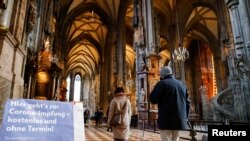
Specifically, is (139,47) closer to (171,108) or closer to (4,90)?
(4,90)

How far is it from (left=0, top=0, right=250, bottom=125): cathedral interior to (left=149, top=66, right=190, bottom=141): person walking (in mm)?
2737

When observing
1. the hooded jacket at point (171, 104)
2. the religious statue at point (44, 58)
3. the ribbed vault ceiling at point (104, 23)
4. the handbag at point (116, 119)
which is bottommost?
the handbag at point (116, 119)

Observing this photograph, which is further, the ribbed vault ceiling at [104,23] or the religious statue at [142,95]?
the ribbed vault ceiling at [104,23]

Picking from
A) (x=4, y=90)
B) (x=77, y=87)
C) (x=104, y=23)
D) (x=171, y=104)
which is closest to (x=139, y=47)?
(x=4, y=90)

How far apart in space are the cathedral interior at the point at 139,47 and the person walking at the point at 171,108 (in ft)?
8.98

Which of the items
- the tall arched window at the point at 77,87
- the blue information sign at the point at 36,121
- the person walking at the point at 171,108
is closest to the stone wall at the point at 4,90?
the blue information sign at the point at 36,121

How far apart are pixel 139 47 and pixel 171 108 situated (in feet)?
37.6

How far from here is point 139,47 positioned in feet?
45.1

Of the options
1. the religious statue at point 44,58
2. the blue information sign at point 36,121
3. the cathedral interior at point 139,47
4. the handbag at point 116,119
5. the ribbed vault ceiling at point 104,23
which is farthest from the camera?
the ribbed vault ceiling at point 104,23

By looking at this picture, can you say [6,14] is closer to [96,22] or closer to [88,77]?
[96,22]

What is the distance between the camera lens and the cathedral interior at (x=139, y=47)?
473 centimetres

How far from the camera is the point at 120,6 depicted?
20516 mm

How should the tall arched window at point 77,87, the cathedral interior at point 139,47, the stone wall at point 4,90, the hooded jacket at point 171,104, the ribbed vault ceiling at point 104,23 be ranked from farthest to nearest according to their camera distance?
1. the tall arched window at point 77,87
2. the ribbed vault ceiling at point 104,23
3. the cathedral interior at point 139,47
4. the stone wall at point 4,90
5. the hooded jacket at point 171,104

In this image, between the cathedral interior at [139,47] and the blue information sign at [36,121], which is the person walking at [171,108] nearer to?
the blue information sign at [36,121]
